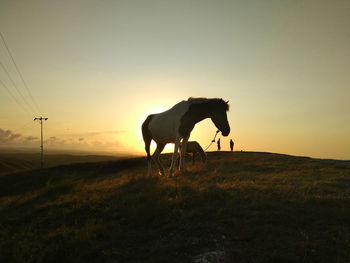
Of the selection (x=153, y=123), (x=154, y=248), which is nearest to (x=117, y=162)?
(x=153, y=123)

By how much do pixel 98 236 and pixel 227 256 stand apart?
2869 mm

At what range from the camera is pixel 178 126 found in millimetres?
10945

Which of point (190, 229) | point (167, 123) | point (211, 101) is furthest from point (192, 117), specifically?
point (190, 229)

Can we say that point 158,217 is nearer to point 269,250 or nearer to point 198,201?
point 198,201

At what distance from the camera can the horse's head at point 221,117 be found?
36.3 feet

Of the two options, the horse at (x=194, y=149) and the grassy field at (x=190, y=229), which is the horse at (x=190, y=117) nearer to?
the grassy field at (x=190, y=229)

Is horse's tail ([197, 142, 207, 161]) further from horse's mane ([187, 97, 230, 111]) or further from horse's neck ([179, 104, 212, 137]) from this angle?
horse's mane ([187, 97, 230, 111])

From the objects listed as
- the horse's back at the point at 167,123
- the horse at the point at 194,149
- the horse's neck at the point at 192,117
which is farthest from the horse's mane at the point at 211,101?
the horse at the point at 194,149

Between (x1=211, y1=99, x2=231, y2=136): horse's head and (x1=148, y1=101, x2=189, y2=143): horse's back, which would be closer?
(x1=211, y1=99, x2=231, y2=136): horse's head

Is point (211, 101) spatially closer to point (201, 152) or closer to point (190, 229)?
point (190, 229)

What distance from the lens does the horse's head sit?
1108 cm

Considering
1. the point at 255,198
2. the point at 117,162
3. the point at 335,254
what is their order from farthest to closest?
the point at 117,162
the point at 255,198
the point at 335,254

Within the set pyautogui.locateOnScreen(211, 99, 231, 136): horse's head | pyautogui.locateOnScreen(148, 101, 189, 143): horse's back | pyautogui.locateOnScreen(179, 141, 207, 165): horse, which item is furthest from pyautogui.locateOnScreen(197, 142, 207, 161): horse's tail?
pyautogui.locateOnScreen(211, 99, 231, 136): horse's head

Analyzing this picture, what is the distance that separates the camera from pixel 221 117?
11.1m
